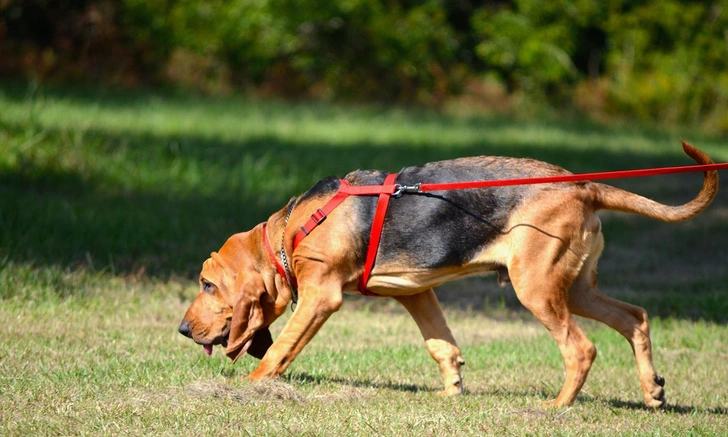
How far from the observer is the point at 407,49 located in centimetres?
2877

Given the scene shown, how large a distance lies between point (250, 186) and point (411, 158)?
3822 mm

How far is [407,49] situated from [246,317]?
23460mm

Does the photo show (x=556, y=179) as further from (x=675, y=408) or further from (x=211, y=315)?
(x=211, y=315)

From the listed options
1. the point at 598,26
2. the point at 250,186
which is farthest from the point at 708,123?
the point at 250,186

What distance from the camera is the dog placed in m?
5.75

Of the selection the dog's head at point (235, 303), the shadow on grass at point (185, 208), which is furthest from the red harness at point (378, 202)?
the shadow on grass at point (185, 208)

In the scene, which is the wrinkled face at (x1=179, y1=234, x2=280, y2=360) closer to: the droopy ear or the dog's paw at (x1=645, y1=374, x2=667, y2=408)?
→ the droopy ear

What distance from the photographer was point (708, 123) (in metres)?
25.7

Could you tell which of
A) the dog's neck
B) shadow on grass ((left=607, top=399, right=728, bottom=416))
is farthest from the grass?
the dog's neck

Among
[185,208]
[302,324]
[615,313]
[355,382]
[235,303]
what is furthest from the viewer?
[185,208]

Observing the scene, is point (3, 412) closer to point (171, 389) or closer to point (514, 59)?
point (171, 389)

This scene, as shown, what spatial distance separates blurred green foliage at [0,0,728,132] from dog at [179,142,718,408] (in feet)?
64.5

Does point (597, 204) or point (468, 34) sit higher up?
point (597, 204)

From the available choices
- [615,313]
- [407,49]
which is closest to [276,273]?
[615,313]
